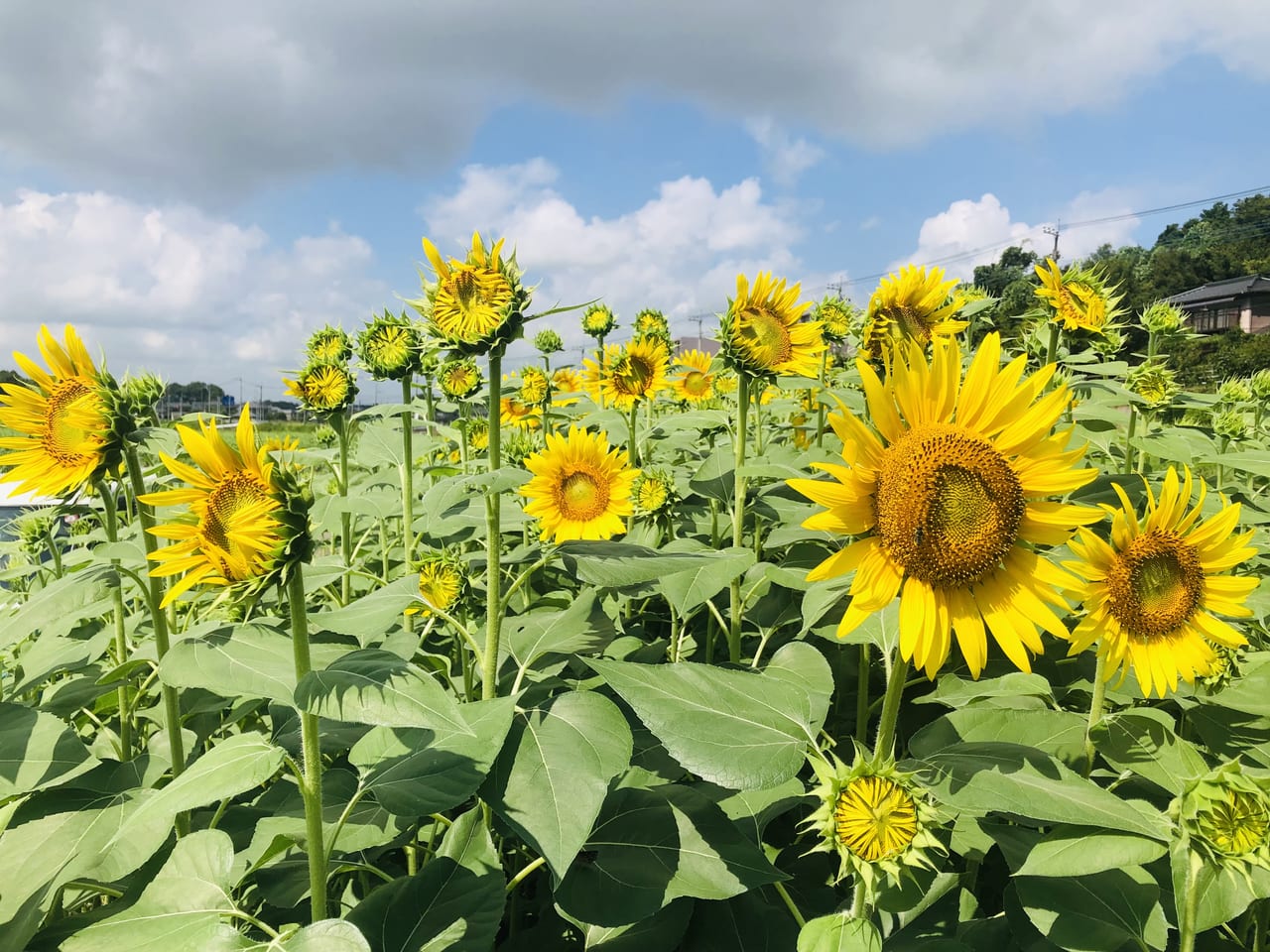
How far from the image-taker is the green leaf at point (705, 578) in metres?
1.73

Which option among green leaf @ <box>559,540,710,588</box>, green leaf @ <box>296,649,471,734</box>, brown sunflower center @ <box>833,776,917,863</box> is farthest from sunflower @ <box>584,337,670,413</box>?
brown sunflower center @ <box>833,776,917,863</box>

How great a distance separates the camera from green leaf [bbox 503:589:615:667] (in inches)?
71.4

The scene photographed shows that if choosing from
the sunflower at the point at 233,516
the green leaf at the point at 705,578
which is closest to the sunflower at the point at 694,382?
the green leaf at the point at 705,578

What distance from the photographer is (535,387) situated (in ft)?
15.4

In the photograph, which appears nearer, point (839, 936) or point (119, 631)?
point (839, 936)

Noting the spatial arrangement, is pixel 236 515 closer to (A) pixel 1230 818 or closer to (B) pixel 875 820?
(B) pixel 875 820

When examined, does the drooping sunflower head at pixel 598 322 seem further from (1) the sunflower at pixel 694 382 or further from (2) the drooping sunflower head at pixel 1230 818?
(2) the drooping sunflower head at pixel 1230 818

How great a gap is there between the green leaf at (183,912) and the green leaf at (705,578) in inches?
40.8

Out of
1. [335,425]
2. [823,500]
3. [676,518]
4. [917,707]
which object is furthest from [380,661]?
[335,425]

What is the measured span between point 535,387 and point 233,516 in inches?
132

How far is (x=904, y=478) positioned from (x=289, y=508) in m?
1.08

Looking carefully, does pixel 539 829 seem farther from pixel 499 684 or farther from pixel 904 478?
pixel 904 478

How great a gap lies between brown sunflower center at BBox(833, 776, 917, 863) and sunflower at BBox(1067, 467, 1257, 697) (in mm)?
772

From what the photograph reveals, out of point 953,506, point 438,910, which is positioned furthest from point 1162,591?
point 438,910
